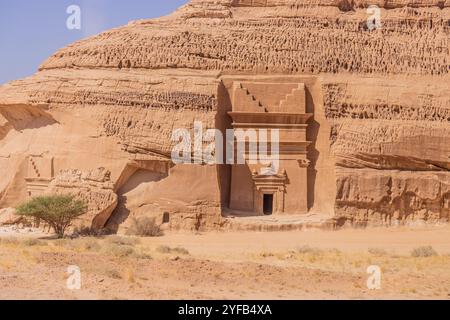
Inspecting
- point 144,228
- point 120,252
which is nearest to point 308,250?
point 120,252

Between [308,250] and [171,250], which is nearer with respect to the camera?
[171,250]

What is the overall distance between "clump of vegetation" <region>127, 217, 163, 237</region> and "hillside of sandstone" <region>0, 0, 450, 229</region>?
2.37 ft

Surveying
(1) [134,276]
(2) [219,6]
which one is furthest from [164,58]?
(1) [134,276]

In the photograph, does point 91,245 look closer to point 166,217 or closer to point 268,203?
point 166,217

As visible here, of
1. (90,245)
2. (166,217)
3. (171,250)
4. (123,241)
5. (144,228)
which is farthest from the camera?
(166,217)

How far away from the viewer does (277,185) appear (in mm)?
29844

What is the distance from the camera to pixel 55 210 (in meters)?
24.9

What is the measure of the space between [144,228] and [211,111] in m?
6.45

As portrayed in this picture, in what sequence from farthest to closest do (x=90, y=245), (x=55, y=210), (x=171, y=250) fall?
(x=55, y=210), (x=171, y=250), (x=90, y=245)

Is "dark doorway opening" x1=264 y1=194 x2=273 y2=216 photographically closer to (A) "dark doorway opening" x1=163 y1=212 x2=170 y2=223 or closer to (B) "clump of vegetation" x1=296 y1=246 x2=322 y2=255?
(A) "dark doorway opening" x1=163 y1=212 x2=170 y2=223

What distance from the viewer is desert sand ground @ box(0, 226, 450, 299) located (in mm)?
Result: 13633

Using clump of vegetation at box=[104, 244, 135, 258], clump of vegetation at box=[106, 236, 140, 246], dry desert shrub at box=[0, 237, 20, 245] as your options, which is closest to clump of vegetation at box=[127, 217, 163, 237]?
clump of vegetation at box=[106, 236, 140, 246]

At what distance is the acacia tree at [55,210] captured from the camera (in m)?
24.9
